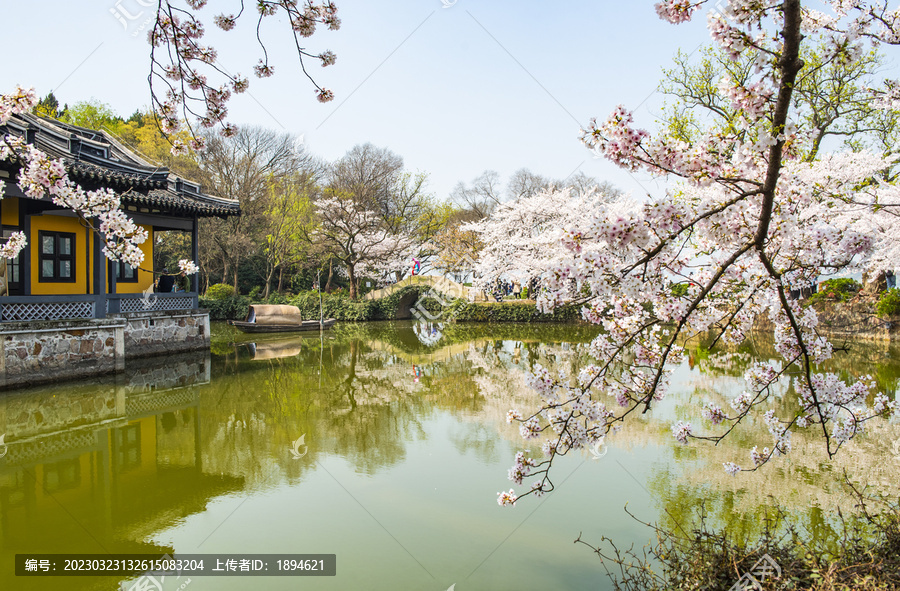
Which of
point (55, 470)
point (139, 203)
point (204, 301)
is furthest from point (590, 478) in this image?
point (204, 301)

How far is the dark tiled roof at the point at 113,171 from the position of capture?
10000 millimetres

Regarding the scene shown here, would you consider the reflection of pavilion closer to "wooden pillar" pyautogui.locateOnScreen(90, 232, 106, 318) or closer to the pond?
the pond

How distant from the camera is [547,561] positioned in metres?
3.77

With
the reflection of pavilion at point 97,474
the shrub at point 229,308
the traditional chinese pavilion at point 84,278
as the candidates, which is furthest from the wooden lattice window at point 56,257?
the shrub at point 229,308

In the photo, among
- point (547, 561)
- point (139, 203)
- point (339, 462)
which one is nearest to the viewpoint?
point (547, 561)

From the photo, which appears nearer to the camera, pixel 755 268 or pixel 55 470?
pixel 755 268

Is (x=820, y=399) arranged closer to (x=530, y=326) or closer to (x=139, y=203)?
(x=139, y=203)

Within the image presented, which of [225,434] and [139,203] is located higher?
[139,203]

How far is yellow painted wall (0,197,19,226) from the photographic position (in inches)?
409

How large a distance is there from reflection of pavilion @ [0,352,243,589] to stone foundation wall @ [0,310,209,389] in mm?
817

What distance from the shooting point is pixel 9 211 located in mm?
10523

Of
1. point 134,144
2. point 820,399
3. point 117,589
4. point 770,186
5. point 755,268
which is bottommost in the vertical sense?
point 117,589

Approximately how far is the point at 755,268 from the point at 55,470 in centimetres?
663

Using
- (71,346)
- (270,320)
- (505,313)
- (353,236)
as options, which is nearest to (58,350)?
(71,346)
